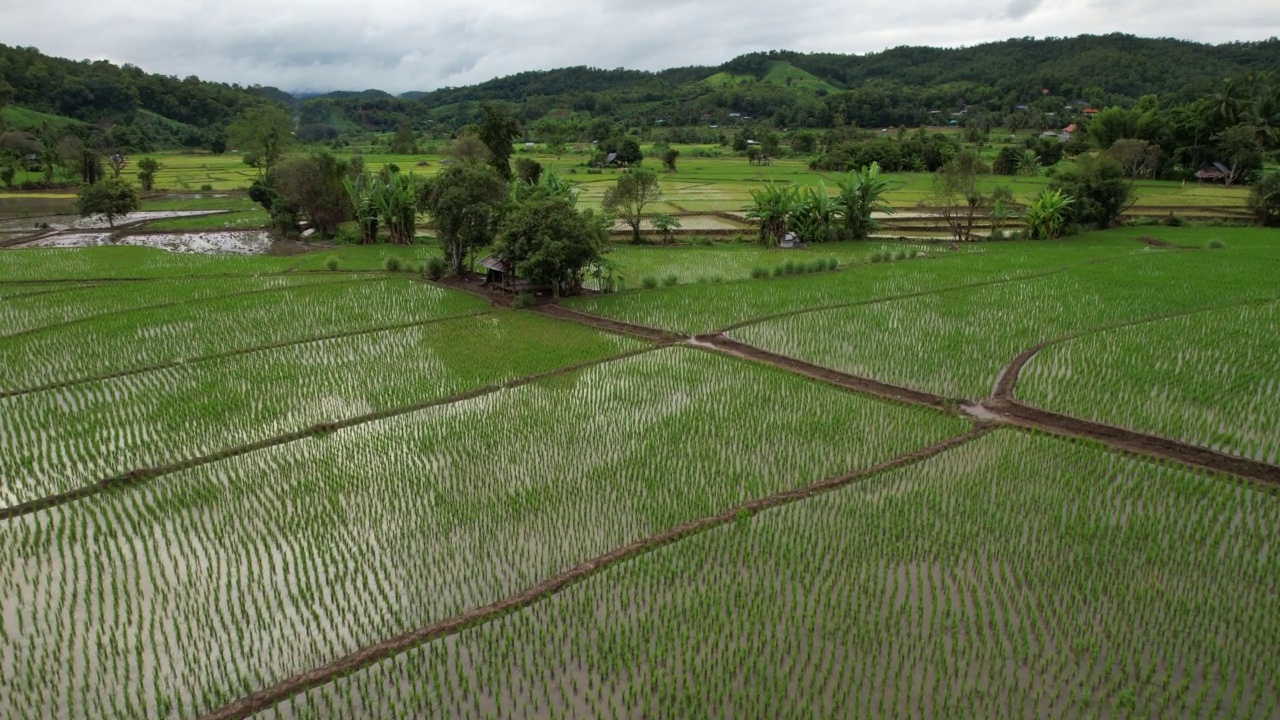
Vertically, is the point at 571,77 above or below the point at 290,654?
above

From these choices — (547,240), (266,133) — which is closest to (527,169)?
(266,133)

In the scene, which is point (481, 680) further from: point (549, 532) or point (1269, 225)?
point (1269, 225)

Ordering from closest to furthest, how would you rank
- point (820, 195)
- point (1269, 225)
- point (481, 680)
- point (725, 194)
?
point (481, 680), point (820, 195), point (1269, 225), point (725, 194)

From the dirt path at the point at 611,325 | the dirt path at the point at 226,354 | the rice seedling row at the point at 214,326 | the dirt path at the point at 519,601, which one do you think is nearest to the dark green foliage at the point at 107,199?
the rice seedling row at the point at 214,326

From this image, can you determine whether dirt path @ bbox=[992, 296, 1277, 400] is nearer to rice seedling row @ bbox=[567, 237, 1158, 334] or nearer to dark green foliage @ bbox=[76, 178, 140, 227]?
rice seedling row @ bbox=[567, 237, 1158, 334]

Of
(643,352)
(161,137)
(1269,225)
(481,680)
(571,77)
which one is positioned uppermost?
(571,77)

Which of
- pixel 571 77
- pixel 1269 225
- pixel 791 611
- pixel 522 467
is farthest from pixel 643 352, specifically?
pixel 571 77

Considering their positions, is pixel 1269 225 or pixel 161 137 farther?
pixel 161 137
